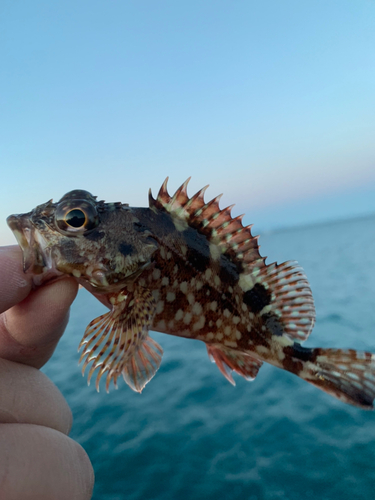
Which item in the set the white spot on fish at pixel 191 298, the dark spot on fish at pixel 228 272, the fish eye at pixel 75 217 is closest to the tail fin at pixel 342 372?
the dark spot on fish at pixel 228 272

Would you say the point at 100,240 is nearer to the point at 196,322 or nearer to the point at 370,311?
the point at 196,322

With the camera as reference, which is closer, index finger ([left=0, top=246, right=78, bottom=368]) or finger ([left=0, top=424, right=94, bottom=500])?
finger ([left=0, top=424, right=94, bottom=500])

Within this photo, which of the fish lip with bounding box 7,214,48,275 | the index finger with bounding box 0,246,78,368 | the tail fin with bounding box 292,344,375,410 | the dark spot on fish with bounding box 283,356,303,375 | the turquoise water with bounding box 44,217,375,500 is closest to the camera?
the index finger with bounding box 0,246,78,368

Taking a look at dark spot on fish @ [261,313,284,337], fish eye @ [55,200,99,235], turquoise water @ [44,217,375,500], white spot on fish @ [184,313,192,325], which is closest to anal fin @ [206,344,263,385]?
dark spot on fish @ [261,313,284,337]

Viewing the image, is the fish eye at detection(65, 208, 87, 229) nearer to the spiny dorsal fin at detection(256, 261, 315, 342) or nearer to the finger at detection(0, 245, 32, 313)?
the finger at detection(0, 245, 32, 313)

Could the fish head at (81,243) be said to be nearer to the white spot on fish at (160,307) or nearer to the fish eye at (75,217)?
the fish eye at (75,217)

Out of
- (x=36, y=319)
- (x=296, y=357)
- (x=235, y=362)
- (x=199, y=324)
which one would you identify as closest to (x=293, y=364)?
(x=296, y=357)

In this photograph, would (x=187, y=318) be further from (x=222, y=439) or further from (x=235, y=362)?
(x=222, y=439)
